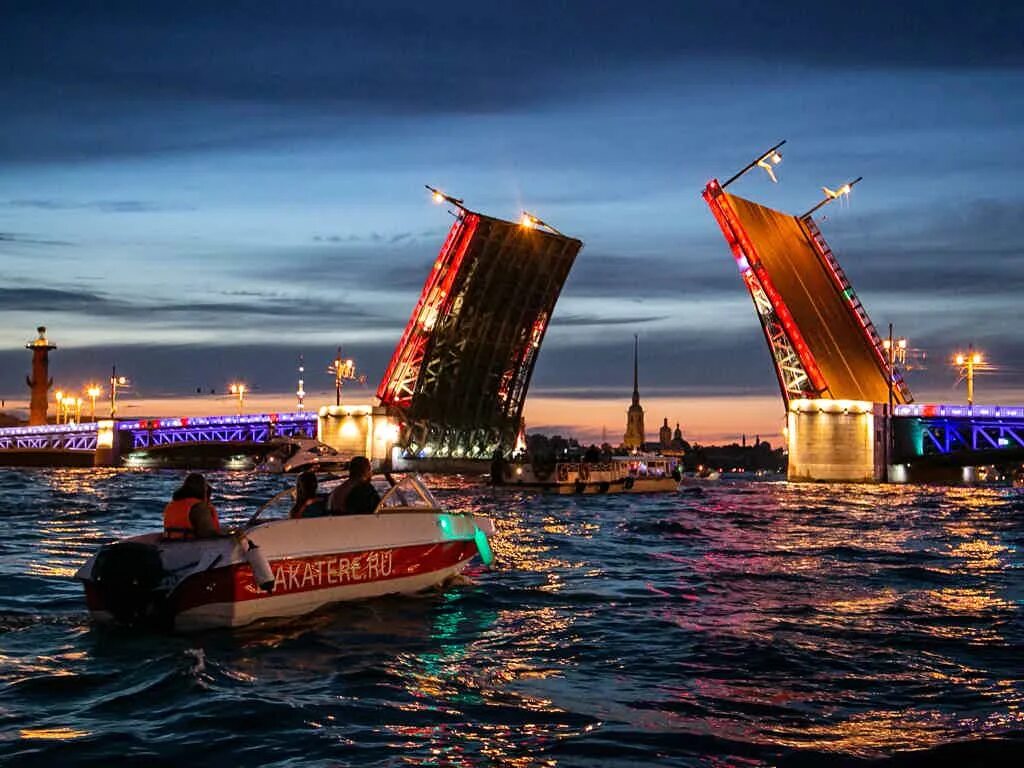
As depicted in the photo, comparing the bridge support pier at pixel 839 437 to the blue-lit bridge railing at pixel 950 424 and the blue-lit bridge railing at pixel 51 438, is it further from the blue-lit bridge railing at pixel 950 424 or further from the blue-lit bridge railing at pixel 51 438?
the blue-lit bridge railing at pixel 51 438

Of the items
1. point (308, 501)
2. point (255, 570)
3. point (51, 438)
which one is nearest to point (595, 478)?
point (308, 501)

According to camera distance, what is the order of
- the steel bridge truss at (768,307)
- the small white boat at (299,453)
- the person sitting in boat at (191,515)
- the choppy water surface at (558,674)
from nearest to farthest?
the choppy water surface at (558,674), the person sitting in boat at (191,515), the steel bridge truss at (768,307), the small white boat at (299,453)

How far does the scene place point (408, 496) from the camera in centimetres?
1436

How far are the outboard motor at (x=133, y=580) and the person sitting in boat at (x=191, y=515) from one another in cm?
40

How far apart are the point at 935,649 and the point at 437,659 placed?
445cm

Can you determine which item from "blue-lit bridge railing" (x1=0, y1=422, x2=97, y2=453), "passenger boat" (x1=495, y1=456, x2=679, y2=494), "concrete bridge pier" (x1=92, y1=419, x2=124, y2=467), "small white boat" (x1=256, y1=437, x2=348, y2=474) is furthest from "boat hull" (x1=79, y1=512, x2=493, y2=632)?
"blue-lit bridge railing" (x1=0, y1=422, x2=97, y2=453)

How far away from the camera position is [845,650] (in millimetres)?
11219

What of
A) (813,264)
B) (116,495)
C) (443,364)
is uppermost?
(813,264)

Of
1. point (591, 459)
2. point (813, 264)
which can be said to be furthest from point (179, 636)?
point (813, 264)

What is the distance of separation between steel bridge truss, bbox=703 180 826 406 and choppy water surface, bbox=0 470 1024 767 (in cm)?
3646

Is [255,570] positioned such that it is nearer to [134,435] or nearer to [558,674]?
[558,674]

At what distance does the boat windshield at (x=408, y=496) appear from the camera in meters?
13.9

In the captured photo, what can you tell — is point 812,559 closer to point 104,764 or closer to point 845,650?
point 845,650

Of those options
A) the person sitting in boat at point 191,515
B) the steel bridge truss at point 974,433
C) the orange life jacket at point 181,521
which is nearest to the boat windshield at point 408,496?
the person sitting in boat at point 191,515
